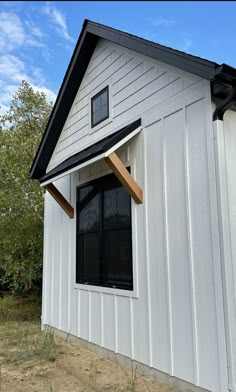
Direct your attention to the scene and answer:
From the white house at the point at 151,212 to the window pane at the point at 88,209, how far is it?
17 mm

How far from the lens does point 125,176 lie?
4469mm

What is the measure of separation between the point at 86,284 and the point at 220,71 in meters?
3.82

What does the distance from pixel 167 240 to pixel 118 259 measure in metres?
1.11

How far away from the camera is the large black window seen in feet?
15.7

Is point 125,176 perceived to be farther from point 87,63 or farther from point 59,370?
point 87,63

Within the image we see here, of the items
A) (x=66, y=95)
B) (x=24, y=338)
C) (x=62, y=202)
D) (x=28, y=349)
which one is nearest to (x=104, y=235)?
(x=62, y=202)

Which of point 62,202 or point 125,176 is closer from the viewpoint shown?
point 125,176

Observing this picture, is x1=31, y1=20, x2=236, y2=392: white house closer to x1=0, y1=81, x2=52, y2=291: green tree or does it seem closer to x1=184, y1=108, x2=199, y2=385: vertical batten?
x1=184, y1=108, x2=199, y2=385: vertical batten

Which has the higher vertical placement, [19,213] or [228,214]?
[19,213]

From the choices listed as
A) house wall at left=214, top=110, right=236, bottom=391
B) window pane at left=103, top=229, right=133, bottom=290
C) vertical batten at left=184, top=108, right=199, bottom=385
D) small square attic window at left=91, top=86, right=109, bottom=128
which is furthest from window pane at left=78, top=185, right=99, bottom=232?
house wall at left=214, top=110, right=236, bottom=391

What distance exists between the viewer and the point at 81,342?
5.64 metres

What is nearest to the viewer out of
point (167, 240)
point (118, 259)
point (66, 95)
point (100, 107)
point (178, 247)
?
point (178, 247)

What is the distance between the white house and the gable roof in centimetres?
2

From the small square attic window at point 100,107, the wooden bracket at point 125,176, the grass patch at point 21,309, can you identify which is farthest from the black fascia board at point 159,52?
the grass patch at point 21,309
